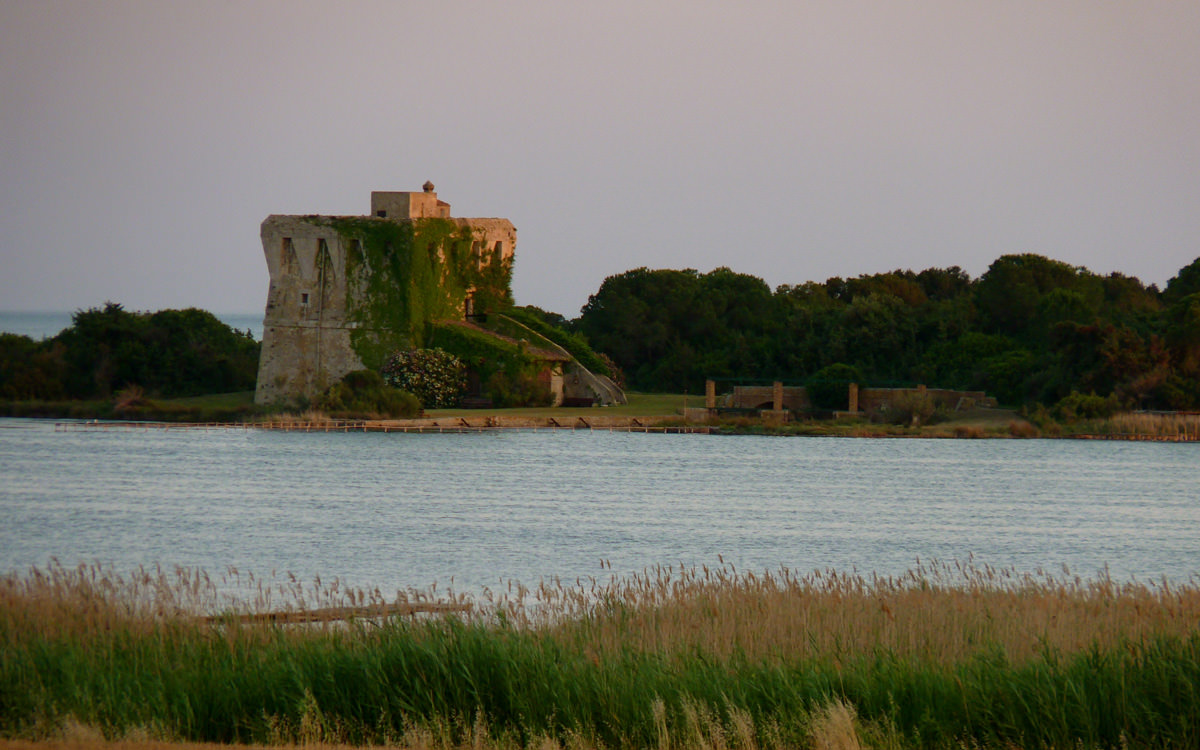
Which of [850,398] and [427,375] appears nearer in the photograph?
[427,375]

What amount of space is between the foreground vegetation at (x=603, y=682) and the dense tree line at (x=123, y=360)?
126 feet

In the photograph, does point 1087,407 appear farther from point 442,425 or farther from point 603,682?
point 603,682

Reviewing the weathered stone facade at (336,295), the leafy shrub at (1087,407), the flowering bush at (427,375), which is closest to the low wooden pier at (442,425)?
the flowering bush at (427,375)

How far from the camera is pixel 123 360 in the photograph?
47.3 meters

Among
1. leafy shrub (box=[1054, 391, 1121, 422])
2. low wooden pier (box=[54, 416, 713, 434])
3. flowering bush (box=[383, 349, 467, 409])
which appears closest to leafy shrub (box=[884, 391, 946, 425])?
leafy shrub (box=[1054, 391, 1121, 422])

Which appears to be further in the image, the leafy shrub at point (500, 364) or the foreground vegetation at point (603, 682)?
the leafy shrub at point (500, 364)

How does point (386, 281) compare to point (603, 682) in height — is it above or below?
above

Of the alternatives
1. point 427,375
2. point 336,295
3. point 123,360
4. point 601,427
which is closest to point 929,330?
point 601,427

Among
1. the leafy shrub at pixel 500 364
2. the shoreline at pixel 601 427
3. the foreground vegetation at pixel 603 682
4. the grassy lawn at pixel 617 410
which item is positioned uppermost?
the leafy shrub at pixel 500 364

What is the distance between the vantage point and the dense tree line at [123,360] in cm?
4616

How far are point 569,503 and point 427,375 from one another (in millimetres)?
18933

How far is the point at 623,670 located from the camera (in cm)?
919

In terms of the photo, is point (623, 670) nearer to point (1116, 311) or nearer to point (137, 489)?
point (137, 489)

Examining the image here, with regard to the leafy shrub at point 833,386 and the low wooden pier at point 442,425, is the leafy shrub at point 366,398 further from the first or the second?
the leafy shrub at point 833,386
